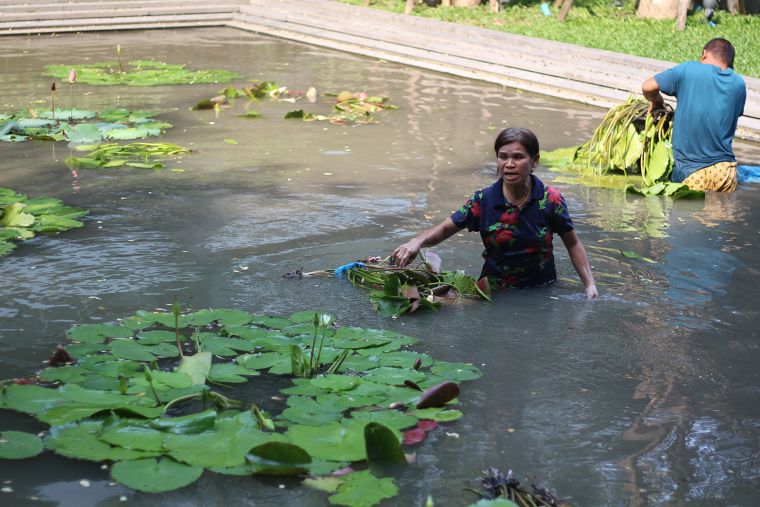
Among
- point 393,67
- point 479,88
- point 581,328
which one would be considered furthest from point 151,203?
point 393,67

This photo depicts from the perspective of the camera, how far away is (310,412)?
14.6 ft

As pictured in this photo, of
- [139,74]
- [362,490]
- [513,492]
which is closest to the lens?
[513,492]

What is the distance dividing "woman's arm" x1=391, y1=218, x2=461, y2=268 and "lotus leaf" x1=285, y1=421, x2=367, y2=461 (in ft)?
5.30

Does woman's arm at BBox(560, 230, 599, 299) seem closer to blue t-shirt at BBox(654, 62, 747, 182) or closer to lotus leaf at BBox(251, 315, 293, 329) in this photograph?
lotus leaf at BBox(251, 315, 293, 329)

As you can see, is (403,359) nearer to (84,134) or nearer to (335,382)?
(335,382)

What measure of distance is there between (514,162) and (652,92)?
403cm

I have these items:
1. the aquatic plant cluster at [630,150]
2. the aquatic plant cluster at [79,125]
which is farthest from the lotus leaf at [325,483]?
the aquatic plant cluster at [79,125]

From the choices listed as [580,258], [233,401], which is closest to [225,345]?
[233,401]

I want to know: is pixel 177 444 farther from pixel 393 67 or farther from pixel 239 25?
pixel 239 25

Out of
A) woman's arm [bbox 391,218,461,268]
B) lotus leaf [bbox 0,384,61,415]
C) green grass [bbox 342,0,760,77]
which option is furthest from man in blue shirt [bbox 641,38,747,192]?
lotus leaf [bbox 0,384,61,415]

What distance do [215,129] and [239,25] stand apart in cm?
1002

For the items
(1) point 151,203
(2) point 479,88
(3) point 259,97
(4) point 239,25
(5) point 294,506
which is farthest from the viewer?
(4) point 239,25

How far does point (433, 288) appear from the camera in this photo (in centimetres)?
609

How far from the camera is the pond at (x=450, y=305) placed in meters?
4.12
